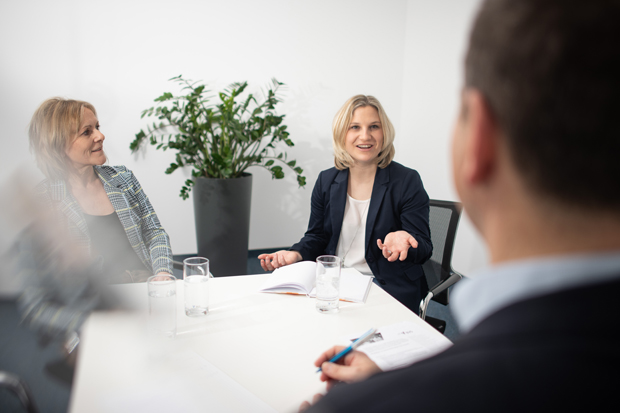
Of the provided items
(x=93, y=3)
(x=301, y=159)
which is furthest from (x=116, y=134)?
(x=301, y=159)

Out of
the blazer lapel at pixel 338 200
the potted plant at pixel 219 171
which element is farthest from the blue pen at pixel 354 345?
the potted plant at pixel 219 171

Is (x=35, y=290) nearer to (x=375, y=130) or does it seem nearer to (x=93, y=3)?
(x=375, y=130)

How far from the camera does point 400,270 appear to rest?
6.31ft

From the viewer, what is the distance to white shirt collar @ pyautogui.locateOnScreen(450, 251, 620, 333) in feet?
1.08

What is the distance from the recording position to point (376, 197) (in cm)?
204

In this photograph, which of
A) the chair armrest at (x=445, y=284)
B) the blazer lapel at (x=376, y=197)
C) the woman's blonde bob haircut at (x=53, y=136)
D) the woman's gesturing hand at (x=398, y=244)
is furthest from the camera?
the blazer lapel at (x=376, y=197)

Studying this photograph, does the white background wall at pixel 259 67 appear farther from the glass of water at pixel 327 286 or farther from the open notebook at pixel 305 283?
the glass of water at pixel 327 286

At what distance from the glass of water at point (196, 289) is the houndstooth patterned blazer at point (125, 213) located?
740 millimetres

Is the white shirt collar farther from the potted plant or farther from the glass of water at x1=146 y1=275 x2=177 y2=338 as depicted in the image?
the potted plant

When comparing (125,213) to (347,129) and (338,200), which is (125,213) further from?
(347,129)

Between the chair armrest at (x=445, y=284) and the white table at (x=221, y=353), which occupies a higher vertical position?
the white table at (x=221, y=353)

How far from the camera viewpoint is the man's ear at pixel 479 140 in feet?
1.29

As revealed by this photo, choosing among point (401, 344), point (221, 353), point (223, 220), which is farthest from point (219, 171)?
point (401, 344)

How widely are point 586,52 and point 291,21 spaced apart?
4.09m
